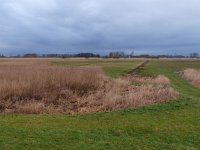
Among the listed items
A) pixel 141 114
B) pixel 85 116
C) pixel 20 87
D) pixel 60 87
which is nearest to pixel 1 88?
pixel 20 87

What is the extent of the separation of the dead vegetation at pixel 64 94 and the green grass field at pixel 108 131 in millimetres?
2117

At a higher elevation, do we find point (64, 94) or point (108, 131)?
point (108, 131)

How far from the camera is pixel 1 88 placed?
17.3 meters

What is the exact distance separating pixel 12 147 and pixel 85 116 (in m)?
4.74

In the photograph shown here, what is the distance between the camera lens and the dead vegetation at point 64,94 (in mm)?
A: 15094

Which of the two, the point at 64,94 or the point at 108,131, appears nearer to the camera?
the point at 108,131

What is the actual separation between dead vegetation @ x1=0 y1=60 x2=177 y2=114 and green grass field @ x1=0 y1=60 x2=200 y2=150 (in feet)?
6.95

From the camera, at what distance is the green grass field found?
27.7 feet

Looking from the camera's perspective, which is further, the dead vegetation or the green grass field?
the dead vegetation

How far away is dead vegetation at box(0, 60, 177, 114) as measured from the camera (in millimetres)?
15094

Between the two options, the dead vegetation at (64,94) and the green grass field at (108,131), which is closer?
the green grass field at (108,131)

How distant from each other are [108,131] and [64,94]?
8.81 m

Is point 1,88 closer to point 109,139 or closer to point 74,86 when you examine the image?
point 74,86

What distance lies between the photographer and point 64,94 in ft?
60.5
